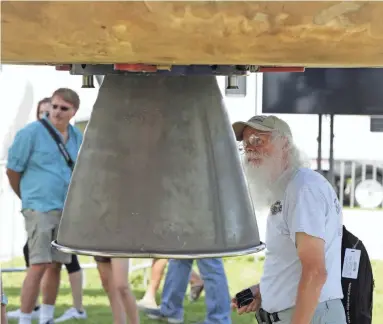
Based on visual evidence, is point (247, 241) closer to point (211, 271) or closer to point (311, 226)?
point (311, 226)

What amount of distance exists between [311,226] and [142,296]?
447 centimetres

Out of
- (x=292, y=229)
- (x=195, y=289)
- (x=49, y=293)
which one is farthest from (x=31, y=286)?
(x=292, y=229)

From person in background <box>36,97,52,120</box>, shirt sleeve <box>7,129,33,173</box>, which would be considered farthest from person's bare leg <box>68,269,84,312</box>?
person in background <box>36,97,52,120</box>

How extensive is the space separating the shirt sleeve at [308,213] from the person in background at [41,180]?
2723mm

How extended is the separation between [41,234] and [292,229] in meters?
2.81

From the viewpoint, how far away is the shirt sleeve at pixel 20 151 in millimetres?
5707

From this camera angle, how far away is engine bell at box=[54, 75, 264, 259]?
1.76 metres

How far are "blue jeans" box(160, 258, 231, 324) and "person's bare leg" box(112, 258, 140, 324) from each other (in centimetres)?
69

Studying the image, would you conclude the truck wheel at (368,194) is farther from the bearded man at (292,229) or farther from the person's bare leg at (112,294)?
the bearded man at (292,229)

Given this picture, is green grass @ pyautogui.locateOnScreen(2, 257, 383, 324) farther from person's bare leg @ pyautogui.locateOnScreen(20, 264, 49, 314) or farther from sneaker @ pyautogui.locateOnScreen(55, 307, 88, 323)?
person's bare leg @ pyautogui.locateOnScreen(20, 264, 49, 314)

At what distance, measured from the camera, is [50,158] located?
572cm

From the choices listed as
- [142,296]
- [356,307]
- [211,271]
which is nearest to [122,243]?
[356,307]

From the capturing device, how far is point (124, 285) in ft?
18.4

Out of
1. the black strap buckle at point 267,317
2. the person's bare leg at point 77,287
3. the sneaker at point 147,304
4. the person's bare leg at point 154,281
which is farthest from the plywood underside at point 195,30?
the person's bare leg at point 154,281
